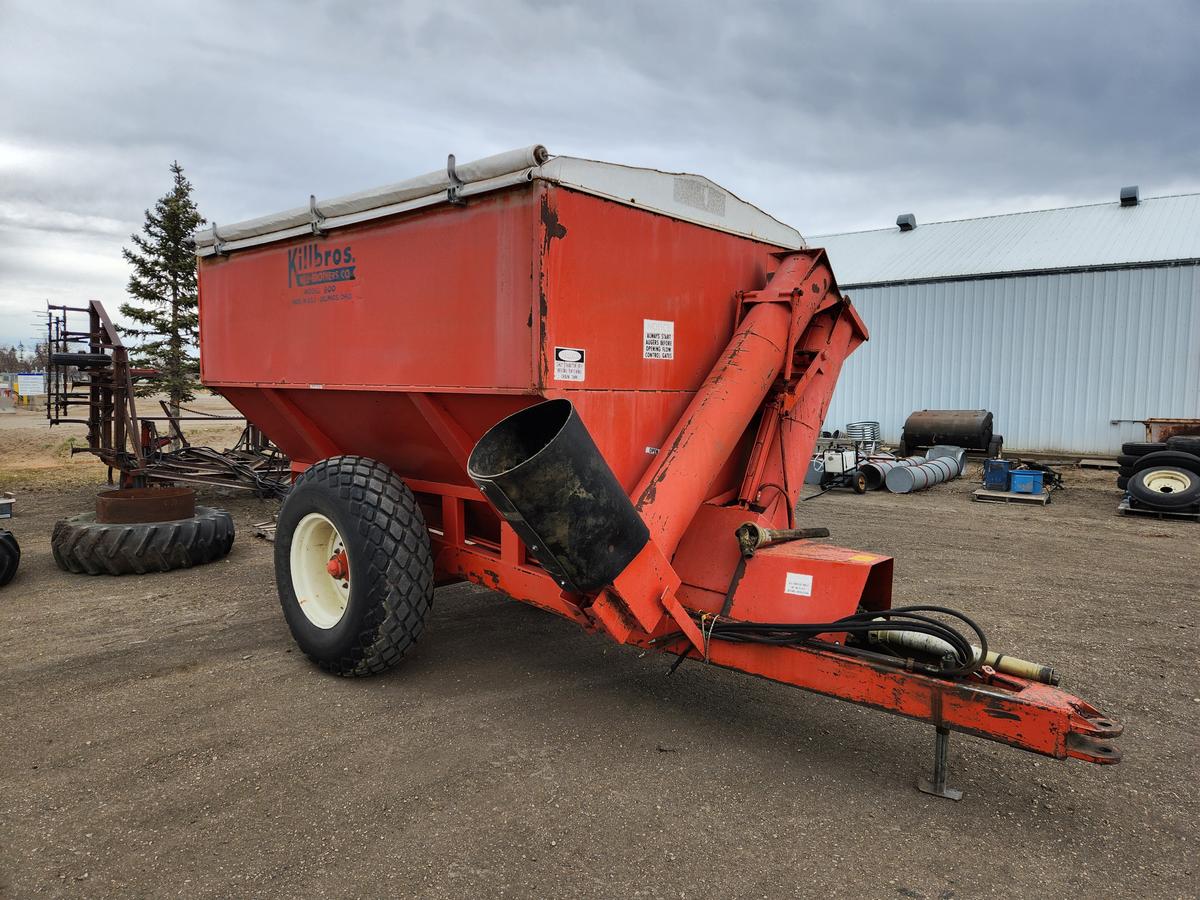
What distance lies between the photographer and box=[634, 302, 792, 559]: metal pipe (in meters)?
3.50

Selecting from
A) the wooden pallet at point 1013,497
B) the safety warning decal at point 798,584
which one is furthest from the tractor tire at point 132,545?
the wooden pallet at point 1013,497

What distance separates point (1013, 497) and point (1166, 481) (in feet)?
6.36

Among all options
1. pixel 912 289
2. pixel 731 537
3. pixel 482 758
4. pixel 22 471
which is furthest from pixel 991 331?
pixel 22 471

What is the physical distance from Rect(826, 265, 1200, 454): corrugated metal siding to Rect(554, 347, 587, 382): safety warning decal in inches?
685

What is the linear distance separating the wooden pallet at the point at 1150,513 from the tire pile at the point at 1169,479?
1.3 inches

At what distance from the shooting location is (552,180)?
10.5 ft

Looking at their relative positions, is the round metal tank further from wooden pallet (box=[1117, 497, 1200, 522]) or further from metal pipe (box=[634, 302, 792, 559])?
metal pipe (box=[634, 302, 792, 559])

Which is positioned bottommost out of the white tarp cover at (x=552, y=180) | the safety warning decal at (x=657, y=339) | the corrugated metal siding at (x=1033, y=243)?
the safety warning decal at (x=657, y=339)

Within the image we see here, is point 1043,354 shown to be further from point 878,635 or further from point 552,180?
point 552,180

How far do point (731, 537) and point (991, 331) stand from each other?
17138 mm

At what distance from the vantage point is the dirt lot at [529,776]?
2.58 meters

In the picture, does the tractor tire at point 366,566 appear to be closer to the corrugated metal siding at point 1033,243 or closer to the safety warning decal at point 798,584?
the safety warning decal at point 798,584

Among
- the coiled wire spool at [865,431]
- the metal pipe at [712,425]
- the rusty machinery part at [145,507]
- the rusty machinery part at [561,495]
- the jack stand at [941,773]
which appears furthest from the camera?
the coiled wire spool at [865,431]

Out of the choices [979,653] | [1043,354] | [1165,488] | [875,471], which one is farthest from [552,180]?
[1043,354]
